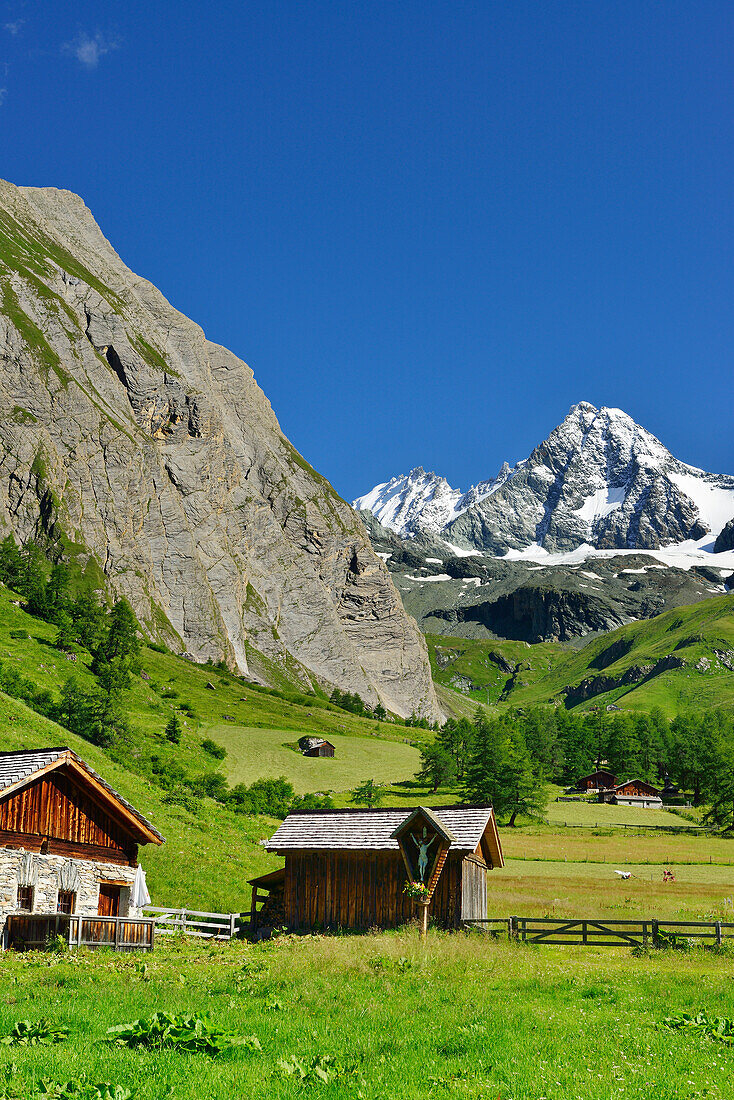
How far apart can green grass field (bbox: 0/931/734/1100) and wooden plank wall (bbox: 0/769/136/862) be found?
217 inches

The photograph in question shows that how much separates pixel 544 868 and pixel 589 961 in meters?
42.4

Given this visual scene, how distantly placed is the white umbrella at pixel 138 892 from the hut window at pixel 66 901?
3.13 meters

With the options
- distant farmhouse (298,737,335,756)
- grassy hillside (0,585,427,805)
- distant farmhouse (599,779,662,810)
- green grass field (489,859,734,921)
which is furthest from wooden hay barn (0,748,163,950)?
distant farmhouse (599,779,662,810)

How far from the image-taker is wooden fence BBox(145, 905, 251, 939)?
30.6m

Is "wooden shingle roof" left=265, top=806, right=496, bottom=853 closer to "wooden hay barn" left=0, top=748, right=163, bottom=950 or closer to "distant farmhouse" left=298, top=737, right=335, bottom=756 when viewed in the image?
"wooden hay barn" left=0, top=748, right=163, bottom=950

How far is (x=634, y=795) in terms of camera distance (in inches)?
5315

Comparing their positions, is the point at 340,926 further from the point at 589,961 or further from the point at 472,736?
the point at 472,736

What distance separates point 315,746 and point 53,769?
3831 inches

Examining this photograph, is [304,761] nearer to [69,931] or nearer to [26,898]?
[26,898]

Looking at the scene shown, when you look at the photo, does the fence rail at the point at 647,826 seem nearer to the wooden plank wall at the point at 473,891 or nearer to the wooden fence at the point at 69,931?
the wooden plank wall at the point at 473,891

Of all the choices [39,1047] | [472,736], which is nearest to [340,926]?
[39,1047]

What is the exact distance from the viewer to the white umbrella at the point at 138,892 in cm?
3047

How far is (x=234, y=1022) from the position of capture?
1422 cm

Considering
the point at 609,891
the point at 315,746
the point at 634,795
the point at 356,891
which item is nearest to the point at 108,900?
the point at 356,891
